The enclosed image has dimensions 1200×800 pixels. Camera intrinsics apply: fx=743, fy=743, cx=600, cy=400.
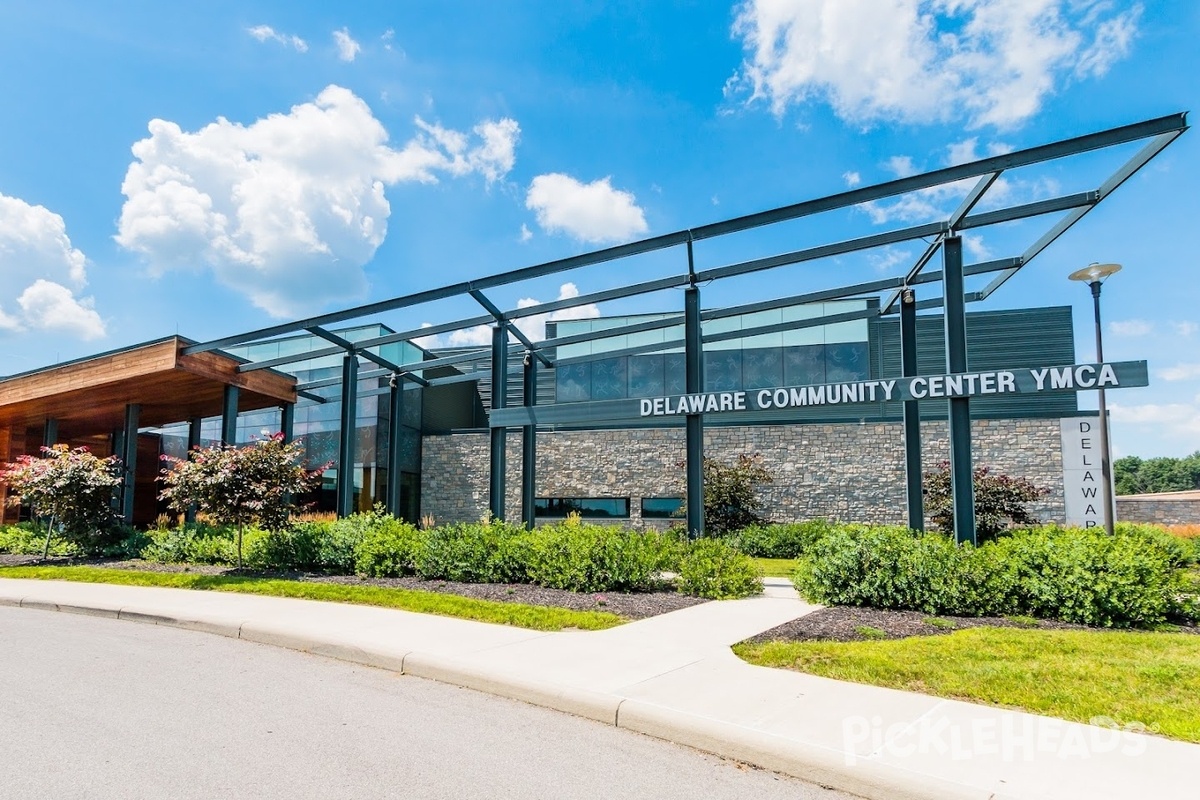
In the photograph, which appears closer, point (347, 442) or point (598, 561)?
point (598, 561)

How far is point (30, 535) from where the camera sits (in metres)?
20.0

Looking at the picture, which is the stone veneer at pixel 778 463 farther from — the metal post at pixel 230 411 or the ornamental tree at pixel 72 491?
the ornamental tree at pixel 72 491

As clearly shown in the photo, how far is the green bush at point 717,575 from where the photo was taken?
1120cm

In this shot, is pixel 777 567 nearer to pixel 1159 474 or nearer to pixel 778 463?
pixel 778 463

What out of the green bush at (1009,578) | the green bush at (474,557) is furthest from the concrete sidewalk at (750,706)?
the green bush at (474,557)

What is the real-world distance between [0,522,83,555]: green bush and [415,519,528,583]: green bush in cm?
1121

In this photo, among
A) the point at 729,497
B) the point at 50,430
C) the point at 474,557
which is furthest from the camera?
the point at 50,430

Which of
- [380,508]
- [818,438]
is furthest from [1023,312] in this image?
[380,508]

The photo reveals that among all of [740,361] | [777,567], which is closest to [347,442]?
[777,567]

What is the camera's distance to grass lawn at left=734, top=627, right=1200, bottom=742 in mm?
5301

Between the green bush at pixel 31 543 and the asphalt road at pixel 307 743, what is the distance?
1392cm

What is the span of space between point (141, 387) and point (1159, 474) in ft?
390

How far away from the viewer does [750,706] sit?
217 inches

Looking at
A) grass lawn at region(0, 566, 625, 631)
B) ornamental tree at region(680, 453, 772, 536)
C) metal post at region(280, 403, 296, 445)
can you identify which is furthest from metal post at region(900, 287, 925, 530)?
metal post at region(280, 403, 296, 445)
